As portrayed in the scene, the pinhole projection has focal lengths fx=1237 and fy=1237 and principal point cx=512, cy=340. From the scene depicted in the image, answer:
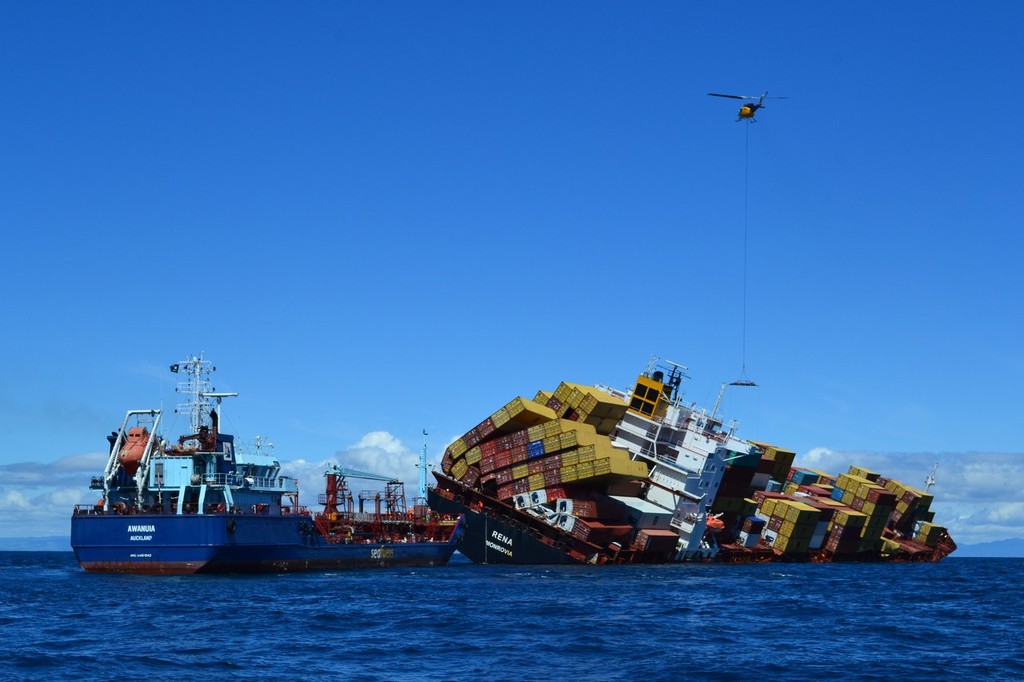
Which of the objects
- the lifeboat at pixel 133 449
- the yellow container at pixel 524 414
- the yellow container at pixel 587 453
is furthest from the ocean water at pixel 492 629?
the yellow container at pixel 524 414

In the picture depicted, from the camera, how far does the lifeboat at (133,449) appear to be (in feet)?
237

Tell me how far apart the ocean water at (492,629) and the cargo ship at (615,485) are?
36.5 feet

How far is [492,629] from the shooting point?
48375 millimetres

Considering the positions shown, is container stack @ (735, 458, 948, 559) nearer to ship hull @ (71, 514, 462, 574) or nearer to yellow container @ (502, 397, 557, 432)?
yellow container @ (502, 397, 557, 432)

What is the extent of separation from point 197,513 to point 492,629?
89.5 ft

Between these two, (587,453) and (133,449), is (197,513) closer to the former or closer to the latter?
(133,449)

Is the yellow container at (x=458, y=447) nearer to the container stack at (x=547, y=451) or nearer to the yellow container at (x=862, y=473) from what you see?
the container stack at (x=547, y=451)

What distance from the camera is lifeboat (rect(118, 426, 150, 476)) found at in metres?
72.1

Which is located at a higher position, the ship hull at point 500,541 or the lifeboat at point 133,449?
the lifeboat at point 133,449

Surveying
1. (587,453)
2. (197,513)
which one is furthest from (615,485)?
(197,513)

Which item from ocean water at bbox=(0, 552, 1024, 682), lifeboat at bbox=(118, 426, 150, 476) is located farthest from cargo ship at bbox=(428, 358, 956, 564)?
lifeboat at bbox=(118, 426, 150, 476)

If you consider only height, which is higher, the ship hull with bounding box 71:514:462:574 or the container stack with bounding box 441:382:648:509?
the container stack with bounding box 441:382:648:509

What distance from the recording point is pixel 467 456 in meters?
94.3

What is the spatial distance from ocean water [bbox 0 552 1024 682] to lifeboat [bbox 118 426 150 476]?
264 inches
